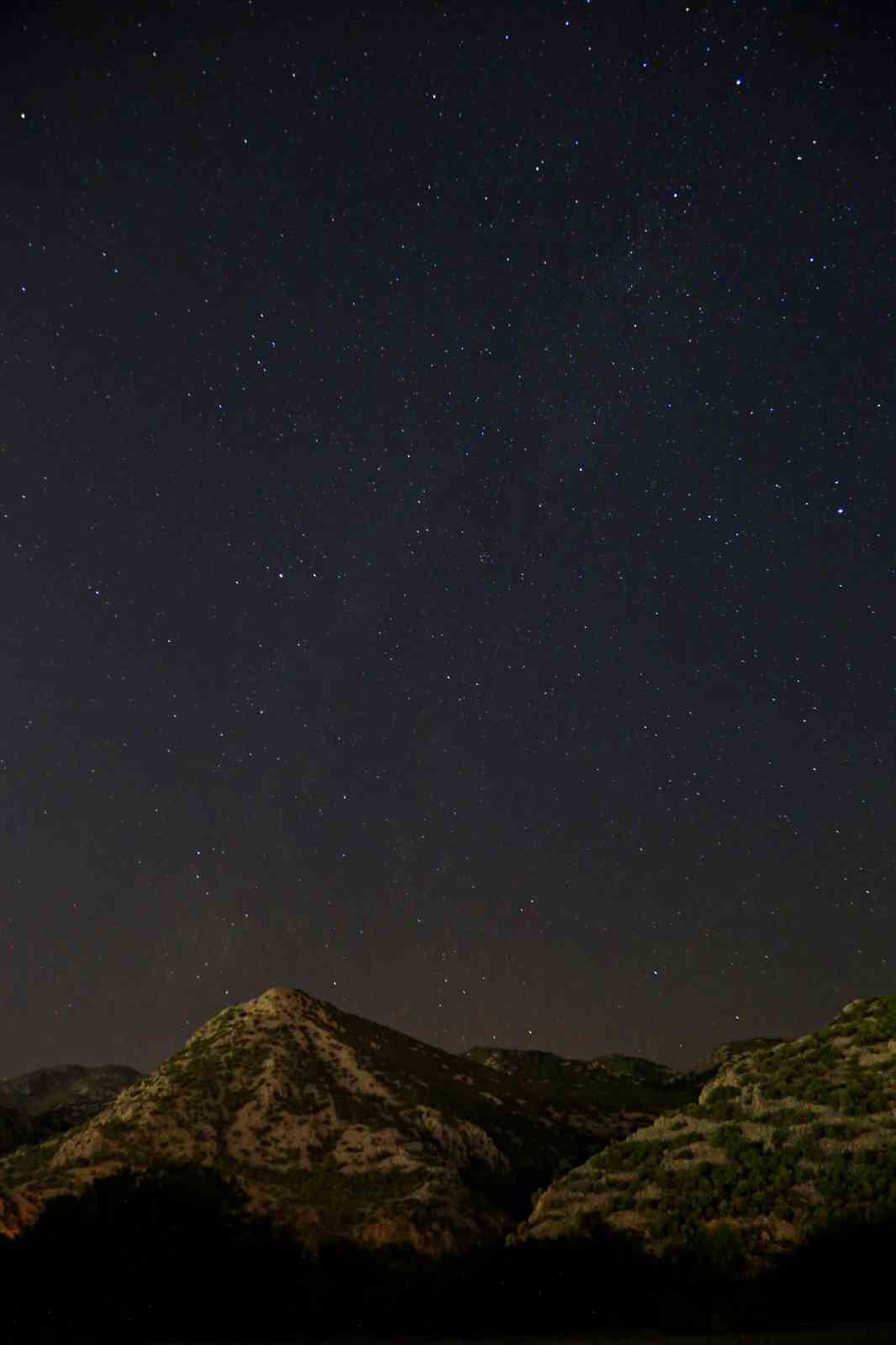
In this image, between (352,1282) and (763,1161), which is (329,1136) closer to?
(352,1282)

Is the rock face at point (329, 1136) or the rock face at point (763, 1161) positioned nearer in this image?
the rock face at point (763, 1161)

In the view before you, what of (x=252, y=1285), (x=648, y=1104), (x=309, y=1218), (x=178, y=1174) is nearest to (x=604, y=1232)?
(x=252, y=1285)

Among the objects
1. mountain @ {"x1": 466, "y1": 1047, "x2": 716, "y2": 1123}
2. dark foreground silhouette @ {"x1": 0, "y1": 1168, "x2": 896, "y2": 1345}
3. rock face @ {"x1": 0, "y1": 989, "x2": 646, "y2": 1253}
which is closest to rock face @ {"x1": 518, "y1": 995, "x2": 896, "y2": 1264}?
dark foreground silhouette @ {"x1": 0, "y1": 1168, "x2": 896, "y2": 1345}

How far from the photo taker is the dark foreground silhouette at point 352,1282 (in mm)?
26703

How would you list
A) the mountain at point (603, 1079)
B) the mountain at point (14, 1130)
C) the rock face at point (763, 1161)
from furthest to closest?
1. the mountain at point (603, 1079)
2. the mountain at point (14, 1130)
3. the rock face at point (763, 1161)

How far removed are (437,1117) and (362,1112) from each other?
21.9 feet

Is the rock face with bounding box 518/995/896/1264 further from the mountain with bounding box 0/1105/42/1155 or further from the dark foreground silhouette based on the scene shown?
the mountain with bounding box 0/1105/42/1155

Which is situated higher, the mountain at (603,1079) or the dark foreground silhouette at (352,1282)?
the mountain at (603,1079)

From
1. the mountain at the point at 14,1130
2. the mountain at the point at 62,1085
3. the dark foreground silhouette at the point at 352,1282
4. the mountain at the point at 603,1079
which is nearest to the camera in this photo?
the dark foreground silhouette at the point at 352,1282

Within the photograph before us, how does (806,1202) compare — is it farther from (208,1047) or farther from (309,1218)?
(208,1047)

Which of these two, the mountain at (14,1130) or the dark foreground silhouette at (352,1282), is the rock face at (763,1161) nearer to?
the dark foreground silhouette at (352,1282)

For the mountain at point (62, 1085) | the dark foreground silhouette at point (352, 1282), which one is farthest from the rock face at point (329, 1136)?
the mountain at point (62, 1085)

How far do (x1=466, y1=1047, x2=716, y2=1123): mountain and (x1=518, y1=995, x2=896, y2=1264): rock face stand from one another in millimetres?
55896

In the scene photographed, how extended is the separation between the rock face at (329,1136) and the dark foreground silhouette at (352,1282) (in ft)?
13.3
